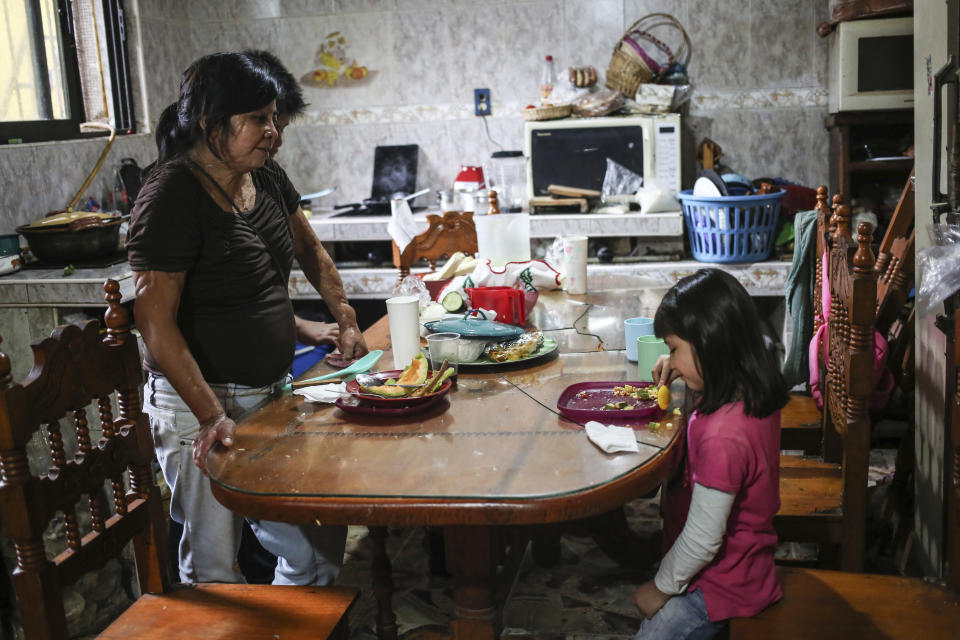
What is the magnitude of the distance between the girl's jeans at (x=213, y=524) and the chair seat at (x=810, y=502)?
111cm

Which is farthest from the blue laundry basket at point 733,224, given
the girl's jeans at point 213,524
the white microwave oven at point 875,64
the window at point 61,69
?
the window at point 61,69

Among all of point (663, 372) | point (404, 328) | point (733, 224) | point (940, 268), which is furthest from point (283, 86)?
point (733, 224)

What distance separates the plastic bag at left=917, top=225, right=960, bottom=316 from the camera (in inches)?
81.4

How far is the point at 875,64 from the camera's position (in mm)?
3977

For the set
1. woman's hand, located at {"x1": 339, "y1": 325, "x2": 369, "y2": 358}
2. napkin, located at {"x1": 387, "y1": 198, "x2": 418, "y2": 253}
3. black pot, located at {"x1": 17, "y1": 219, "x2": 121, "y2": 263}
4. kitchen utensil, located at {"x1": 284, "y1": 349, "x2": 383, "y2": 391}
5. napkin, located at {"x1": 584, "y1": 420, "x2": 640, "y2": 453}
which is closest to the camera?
napkin, located at {"x1": 584, "y1": 420, "x2": 640, "y2": 453}

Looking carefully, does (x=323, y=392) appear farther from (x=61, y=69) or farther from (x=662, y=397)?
(x=61, y=69)

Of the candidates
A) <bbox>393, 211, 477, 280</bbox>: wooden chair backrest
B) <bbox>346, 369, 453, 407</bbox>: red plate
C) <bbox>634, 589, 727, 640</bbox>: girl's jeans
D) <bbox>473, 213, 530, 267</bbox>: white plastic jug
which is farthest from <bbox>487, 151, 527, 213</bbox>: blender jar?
<bbox>634, 589, 727, 640</bbox>: girl's jeans

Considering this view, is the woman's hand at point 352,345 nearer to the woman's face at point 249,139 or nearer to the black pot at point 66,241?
the woman's face at point 249,139

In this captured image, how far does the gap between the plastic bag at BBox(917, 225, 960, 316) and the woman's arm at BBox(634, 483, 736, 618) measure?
33.4 inches

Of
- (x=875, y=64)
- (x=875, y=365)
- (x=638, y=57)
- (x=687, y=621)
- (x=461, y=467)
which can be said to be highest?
(x=638, y=57)

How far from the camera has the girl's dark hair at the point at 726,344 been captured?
168 centimetres

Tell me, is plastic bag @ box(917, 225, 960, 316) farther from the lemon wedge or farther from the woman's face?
the woman's face

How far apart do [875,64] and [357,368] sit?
2.99m

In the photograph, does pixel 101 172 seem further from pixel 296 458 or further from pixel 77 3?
pixel 296 458
